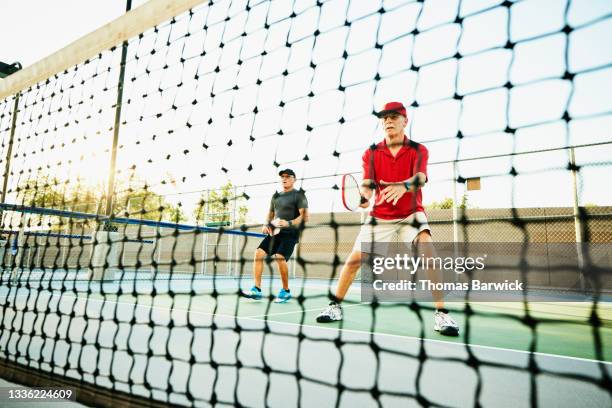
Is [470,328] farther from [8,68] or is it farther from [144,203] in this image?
[8,68]

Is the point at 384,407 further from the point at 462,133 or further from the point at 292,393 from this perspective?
the point at 462,133

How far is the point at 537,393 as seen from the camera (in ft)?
5.34

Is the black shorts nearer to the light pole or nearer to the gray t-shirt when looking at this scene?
the gray t-shirt

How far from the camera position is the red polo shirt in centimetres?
247

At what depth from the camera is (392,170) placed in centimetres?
252

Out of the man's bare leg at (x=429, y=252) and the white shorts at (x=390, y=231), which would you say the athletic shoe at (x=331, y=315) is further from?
the man's bare leg at (x=429, y=252)

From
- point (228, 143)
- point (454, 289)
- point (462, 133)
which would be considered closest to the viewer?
point (462, 133)

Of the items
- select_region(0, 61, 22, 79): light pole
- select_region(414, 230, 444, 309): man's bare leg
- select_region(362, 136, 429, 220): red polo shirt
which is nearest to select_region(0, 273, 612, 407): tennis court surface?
select_region(414, 230, 444, 309): man's bare leg

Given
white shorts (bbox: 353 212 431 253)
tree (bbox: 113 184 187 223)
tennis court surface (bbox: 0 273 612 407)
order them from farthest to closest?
white shorts (bbox: 353 212 431 253), tree (bbox: 113 184 187 223), tennis court surface (bbox: 0 273 612 407)

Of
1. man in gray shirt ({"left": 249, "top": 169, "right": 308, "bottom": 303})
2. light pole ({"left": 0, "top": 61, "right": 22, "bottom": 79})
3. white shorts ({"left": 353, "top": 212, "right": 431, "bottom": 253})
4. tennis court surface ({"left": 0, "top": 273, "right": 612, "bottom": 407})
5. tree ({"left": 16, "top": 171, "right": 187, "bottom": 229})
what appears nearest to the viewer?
tennis court surface ({"left": 0, "top": 273, "right": 612, "bottom": 407})

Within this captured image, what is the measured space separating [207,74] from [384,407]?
1.91 metres

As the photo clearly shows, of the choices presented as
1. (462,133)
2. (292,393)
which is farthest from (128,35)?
(292,393)

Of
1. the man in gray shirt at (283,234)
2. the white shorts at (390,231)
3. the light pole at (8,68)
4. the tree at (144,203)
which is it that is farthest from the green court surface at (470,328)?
the light pole at (8,68)

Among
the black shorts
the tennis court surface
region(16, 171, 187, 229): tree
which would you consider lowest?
the tennis court surface
